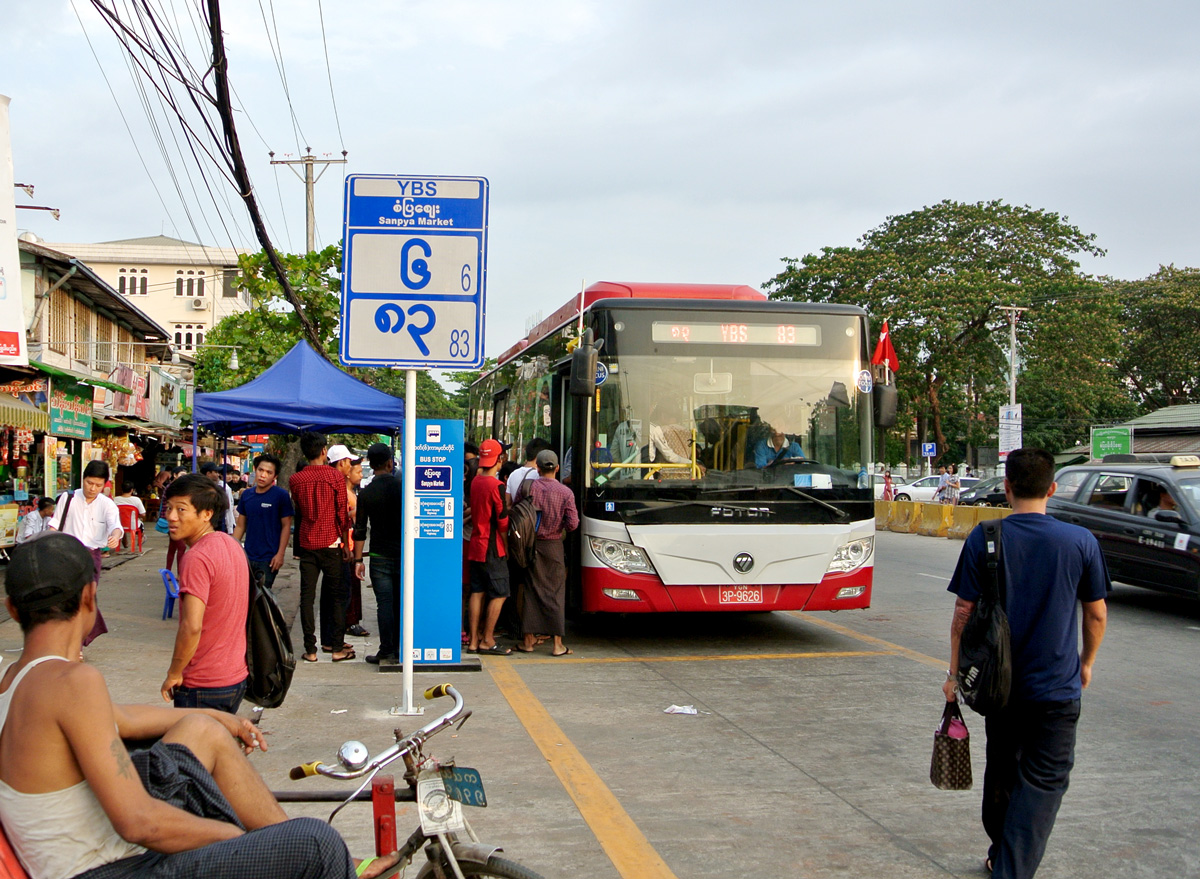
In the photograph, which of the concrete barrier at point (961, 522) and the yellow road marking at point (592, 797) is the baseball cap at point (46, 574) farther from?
the concrete barrier at point (961, 522)

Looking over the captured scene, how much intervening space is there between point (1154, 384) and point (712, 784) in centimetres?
4960

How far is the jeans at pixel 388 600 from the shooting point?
8.78 m

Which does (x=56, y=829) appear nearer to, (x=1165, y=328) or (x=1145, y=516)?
(x=1145, y=516)

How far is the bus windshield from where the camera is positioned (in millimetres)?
9156

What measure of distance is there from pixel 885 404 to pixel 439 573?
164 inches

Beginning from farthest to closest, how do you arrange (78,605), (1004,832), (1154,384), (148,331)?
(1154,384)
(148,331)
(1004,832)
(78,605)

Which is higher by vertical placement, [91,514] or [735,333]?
[735,333]

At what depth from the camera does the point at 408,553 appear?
23.3ft

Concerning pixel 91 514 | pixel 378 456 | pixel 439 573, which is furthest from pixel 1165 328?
pixel 91 514

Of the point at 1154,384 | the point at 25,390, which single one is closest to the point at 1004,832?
the point at 25,390

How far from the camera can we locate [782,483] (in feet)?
30.2

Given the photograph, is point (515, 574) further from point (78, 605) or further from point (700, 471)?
point (78, 605)

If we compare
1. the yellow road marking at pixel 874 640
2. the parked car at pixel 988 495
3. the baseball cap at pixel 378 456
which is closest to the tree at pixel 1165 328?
the parked car at pixel 988 495

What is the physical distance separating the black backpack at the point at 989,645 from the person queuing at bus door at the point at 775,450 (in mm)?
5047
